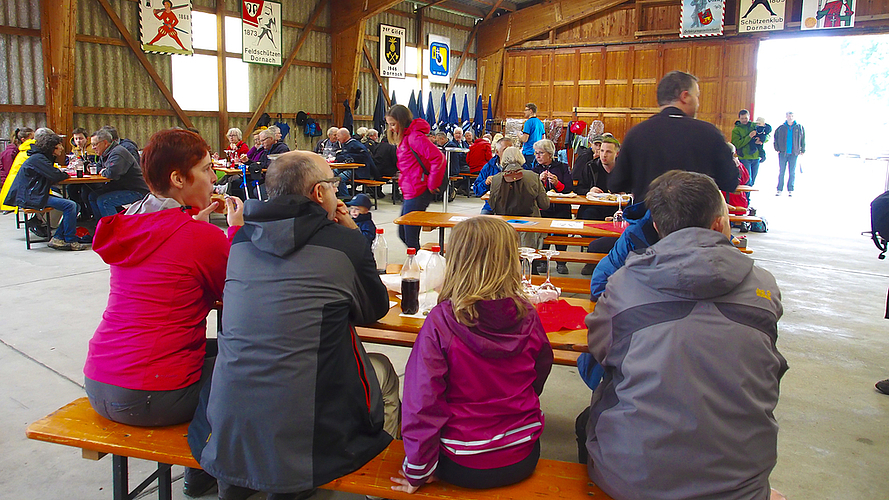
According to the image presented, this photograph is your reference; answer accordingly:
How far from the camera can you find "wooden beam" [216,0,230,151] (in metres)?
11.9

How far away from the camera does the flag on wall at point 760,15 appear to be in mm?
14250

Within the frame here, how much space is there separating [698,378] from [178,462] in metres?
1.51

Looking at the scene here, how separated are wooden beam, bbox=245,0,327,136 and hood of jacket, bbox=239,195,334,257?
1149 cm

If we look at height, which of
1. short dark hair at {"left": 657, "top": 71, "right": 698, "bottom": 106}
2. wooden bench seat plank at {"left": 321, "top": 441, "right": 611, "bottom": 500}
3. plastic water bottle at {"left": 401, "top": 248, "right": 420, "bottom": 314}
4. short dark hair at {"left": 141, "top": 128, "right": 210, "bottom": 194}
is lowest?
wooden bench seat plank at {"left": 321, "top": 441, "right": 611, "bottom": 500}

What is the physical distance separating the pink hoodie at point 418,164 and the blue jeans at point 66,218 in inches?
152

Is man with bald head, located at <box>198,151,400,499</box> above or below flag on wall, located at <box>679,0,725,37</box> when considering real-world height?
below

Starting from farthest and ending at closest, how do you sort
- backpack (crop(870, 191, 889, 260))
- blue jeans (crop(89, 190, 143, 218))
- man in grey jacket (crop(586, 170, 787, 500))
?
blue jeans (crop(89, 190, 143, 218))
backpack (crop(870, 191, 889, 260))
man in grey jacket (crop(586, 170, 787, 500))

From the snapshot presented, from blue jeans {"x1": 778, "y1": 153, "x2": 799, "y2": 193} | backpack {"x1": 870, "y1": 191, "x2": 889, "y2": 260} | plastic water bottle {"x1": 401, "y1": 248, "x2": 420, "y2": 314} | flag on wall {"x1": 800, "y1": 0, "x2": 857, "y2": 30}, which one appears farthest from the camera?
blue jeans {"x1": 778, "y1": 153, "x2": 799, "y2": 193}

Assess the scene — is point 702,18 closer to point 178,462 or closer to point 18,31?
point 18,31

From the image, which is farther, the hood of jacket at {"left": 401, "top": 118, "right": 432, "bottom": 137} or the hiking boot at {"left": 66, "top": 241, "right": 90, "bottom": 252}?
the hiking boot at {"left": 66, "top": 241, "right": 90, "bottom": 252}

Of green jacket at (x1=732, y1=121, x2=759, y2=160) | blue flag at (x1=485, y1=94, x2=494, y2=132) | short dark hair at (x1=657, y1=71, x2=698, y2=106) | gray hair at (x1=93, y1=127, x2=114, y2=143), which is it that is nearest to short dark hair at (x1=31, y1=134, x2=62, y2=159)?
gray hair at (x1=93, y1=127, x2=114, y2=143)

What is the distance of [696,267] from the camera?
157 cm

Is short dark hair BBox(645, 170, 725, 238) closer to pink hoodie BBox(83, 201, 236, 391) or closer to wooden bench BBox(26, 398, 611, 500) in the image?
wooden bench BBox(26, 398, 611, 500)

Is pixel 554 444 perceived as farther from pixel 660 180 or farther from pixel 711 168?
pixel 711 168
